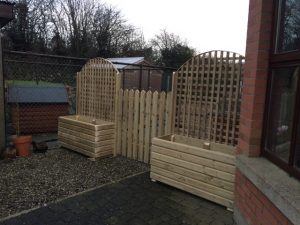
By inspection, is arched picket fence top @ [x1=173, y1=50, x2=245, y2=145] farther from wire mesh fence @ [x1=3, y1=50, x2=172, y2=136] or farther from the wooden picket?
wire mesh fence @ [x1=3, y1=50, x2=172, y2=136]

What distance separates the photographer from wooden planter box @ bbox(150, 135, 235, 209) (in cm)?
368

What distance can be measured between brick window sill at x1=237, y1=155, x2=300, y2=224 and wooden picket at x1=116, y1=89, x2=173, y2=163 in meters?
2.30

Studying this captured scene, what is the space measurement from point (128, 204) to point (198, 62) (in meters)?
2.35

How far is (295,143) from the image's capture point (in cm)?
224

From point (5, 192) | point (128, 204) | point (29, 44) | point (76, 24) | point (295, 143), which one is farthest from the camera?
point (76, 24)

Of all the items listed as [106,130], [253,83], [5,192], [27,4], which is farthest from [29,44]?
[253,83]

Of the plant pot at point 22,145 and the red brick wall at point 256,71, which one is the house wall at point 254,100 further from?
the plant pot at point 22,145

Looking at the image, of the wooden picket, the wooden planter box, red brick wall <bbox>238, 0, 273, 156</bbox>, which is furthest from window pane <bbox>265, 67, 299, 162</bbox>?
the wooden picket

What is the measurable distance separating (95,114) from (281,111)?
463 centimetres

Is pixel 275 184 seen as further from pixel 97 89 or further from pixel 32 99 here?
pixel 32 99

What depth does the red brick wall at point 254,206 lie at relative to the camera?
2.25m

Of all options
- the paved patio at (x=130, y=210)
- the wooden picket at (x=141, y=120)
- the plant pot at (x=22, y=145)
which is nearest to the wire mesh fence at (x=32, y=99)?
the plant pot at (x=22, y=145)

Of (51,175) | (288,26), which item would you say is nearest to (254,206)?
(288,26)

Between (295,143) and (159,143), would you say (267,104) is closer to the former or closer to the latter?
(295,143)
